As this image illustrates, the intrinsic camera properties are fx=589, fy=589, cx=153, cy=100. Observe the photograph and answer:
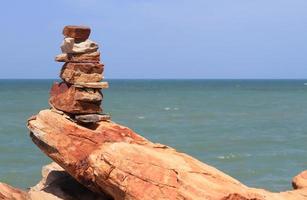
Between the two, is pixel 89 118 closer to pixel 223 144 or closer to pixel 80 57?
pixel 80 57

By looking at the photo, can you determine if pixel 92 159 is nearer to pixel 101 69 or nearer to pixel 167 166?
pixel 167 166

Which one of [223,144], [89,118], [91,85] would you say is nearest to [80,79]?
[91,85]

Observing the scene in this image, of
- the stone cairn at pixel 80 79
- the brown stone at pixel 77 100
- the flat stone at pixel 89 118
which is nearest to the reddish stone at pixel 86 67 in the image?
the stone cairn at pixel 80 79

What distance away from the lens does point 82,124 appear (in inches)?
754

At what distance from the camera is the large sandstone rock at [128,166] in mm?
15250

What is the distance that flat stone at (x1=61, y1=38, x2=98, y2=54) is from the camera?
62.6ft

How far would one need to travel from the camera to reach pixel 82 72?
19.1 metres

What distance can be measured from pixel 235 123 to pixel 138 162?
45.9 metres

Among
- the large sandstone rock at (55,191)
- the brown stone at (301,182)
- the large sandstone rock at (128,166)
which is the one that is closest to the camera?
the large sandstone rock at (128,166)

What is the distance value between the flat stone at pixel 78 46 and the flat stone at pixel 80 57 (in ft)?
0.46

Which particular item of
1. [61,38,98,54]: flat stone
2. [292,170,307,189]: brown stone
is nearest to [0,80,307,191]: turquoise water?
[292,170,307,189]: brown stone

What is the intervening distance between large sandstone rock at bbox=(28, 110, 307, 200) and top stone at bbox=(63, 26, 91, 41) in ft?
8.53

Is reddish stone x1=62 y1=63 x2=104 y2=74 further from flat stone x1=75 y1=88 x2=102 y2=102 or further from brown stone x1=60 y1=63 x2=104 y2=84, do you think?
flat stone x1=75 y1=88 x2=102 y2=102

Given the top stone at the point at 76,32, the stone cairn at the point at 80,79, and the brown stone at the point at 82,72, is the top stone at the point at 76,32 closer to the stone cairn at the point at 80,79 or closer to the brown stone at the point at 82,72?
the stone cairn at the point at 80,79
